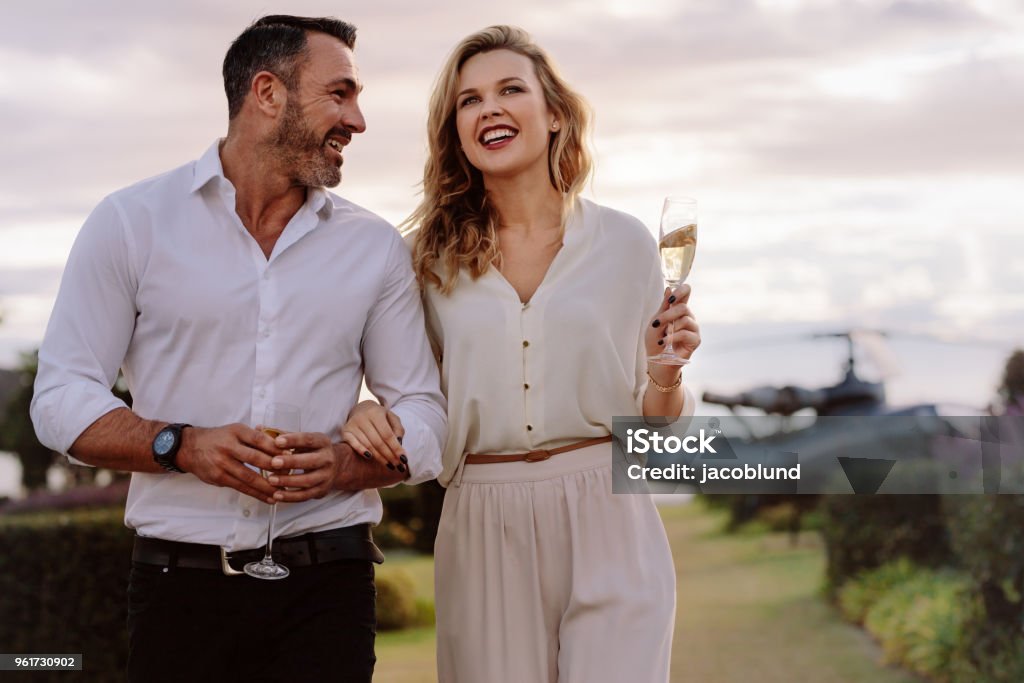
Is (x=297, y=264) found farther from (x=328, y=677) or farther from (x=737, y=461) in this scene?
(x=737, y=461)

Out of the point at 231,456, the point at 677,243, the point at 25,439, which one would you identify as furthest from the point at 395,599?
the point at 231,456

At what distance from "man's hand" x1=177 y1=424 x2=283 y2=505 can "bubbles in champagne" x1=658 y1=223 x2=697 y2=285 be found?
1159mm

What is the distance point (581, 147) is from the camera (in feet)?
12.4

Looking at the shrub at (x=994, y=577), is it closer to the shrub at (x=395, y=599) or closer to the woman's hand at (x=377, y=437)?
the shrub at (x=395, y=599)

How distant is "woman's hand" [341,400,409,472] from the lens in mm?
2961

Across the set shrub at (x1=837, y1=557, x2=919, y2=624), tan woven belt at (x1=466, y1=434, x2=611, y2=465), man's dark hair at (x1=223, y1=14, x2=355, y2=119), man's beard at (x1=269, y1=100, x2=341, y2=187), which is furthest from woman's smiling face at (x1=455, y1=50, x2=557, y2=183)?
shrub at (x1=837, y1=557, x2=919, y2=624)

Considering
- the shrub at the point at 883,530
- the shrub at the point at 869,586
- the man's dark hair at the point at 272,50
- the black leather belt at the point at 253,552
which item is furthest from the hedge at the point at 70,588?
the shrub at the point at 869,586

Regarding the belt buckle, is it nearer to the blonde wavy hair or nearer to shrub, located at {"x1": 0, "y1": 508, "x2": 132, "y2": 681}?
the blonde wavy hair

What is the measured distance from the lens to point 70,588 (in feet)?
24.0

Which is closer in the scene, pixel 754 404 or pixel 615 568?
pixel 615 568

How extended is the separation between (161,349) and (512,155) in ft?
3.72

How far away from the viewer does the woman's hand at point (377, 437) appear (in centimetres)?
296

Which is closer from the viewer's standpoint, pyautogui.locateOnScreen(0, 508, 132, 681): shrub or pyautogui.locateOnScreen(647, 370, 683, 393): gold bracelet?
pyautogui.locateOnScreen(647, 370, 683, 393): gold bracelet

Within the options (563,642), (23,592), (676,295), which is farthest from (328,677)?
(23,592)
